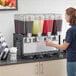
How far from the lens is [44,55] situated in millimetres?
3074

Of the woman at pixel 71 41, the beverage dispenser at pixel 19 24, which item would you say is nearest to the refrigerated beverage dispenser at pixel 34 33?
the beverage dispenser at pixel 19 24

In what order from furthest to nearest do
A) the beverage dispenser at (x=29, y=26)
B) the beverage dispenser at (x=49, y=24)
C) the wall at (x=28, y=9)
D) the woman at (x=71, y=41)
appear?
the wall at (x=28, y=9) → the beverage dispenser at (x=49, y=24) → the beverage dispenser at (x=29, y=26) → the woman at (x=71, y=41)

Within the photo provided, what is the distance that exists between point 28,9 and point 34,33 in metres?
0.51

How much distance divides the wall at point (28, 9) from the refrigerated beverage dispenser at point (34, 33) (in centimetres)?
16

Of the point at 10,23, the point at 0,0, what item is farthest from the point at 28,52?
the point at 0,0

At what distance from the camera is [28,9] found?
11.0ft

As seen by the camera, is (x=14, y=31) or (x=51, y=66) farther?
(x=14, y=31)

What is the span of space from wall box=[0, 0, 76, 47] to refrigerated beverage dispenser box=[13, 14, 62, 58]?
157 mm

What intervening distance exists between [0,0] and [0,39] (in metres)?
0.54

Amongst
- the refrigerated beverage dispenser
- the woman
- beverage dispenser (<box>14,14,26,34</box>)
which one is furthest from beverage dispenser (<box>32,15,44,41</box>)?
the woman

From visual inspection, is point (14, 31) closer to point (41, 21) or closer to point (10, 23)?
point (10, 23)

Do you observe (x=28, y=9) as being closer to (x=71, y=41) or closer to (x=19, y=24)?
(x=19, y=24)

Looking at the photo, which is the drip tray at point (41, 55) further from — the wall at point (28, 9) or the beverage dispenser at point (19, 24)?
the wall at point (28, 9)

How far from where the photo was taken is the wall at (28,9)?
3.23 metres
